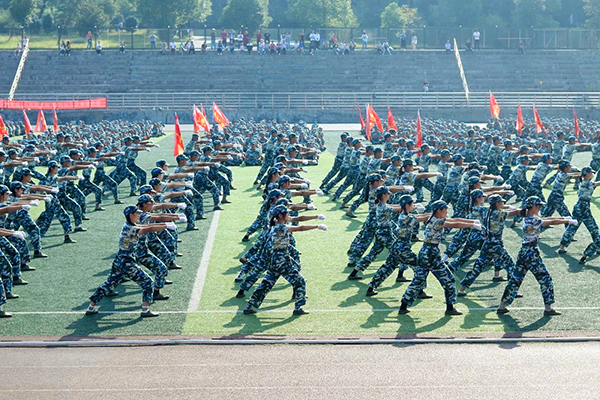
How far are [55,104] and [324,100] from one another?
59.4 feet

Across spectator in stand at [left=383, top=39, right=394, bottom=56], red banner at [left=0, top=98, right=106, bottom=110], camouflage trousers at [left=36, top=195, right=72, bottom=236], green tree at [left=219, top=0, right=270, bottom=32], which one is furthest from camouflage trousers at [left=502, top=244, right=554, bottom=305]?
green tree at [left=219, top=0, right=270, bottom=32]

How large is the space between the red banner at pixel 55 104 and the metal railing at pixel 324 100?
78.1 inches

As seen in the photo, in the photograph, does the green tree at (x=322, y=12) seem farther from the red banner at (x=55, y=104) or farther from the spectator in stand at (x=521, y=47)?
the red banner at (x=55, y=104)

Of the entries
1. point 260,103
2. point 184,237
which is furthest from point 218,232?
point 260,103

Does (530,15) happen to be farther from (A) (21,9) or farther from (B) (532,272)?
(B) (532,272)

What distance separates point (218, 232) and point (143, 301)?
7411 mm

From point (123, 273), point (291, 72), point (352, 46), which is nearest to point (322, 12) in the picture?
point (352, 46)

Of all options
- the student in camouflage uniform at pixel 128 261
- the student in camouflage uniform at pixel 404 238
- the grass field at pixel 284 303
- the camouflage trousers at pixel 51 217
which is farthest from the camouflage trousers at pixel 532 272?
the camouflage trousers at pixel 51 217

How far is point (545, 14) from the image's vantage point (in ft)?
288

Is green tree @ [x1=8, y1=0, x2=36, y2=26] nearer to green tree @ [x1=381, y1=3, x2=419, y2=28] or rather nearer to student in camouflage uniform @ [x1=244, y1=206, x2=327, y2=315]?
green tree @ [x1=381, y1=3, x2=419, y2=28]

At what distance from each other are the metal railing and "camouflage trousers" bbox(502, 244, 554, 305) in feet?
158

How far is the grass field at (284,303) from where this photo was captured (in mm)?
13305

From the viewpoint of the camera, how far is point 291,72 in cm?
6775

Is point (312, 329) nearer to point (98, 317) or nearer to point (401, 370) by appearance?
point (401, 370)
